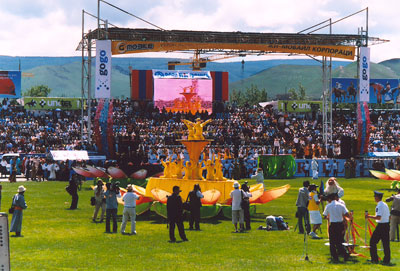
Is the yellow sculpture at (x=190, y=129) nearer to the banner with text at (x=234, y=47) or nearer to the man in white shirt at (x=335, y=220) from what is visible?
the man in white shirt at (x=335, y=220)

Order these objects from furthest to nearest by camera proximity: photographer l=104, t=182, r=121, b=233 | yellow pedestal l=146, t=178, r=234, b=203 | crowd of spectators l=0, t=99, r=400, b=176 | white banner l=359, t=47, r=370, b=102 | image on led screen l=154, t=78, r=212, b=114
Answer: image on led screen l=154, t=78, r=212, b=114 < white banner l=359, t=47, r=370, b=102 < crowd of spectators l=0, t=99, r=400, b=176 < yellow pedestal l=146, t=178, r=234, b=203 < photographer l=104, t=182, r=121, b=233

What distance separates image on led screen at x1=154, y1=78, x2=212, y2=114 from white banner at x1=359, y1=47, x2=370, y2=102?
80.9 ft

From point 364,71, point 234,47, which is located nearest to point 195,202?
point 234,47

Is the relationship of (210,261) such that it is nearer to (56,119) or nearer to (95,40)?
(95,40)

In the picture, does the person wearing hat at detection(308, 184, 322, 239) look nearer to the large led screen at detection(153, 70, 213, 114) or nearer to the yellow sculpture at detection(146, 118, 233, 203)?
the yellow sculpture at detection(146, 118, 233, 203)

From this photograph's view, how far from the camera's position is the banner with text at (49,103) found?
221 feet

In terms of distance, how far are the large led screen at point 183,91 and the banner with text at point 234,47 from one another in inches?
888

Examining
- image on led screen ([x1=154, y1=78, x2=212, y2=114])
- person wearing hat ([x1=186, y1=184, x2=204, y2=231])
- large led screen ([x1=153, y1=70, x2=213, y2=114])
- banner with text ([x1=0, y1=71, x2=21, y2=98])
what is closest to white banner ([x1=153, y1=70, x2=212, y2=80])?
large led screen ([x1=153, y1=70, x2=213, y2=114])

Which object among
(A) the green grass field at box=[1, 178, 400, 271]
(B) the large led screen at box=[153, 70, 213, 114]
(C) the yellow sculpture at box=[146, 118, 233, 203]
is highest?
(B) the large led screen at box=[153, 70, 213, 114]

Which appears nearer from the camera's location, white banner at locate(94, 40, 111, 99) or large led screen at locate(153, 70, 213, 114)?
white banner at locate(94, 40, 111, 99)

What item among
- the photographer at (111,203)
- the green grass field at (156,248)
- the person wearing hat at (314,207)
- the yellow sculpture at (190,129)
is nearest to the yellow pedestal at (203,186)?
the green grass field at (156,248)

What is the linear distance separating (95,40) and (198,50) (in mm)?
8916

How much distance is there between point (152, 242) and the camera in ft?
59.1

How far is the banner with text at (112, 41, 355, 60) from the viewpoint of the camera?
4656 centimetres
